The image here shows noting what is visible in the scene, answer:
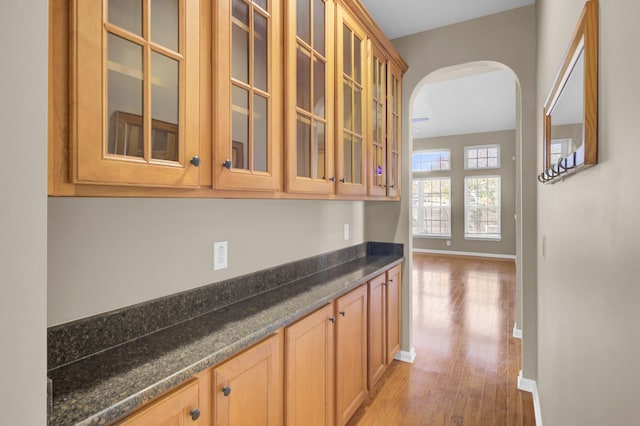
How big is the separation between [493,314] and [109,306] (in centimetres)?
435

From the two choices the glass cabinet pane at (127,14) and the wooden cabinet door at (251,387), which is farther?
the wooden cabinet door at (251,387)

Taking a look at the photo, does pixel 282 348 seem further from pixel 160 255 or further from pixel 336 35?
pixel 336 35

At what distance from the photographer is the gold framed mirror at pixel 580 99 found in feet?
2.93

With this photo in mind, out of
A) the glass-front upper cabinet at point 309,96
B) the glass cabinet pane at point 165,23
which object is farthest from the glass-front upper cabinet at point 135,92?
the glass-front upper cabinet at point 309,96

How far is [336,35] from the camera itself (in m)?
1.96

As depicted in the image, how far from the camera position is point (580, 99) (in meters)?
1.02

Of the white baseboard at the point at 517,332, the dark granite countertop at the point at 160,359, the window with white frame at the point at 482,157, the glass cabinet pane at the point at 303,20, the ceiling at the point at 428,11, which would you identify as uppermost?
the ceiling at the point at 428,11

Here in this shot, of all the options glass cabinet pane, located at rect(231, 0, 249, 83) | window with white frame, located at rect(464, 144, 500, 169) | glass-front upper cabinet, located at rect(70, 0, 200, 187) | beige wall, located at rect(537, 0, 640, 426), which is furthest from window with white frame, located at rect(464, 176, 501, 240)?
glass-front upper cabinet, located at rect(70, 0, 200, 187)

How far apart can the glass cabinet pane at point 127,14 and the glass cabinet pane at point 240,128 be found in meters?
0.37

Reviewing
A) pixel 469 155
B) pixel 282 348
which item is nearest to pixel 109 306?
pixel 282 348

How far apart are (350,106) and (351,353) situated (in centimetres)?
149

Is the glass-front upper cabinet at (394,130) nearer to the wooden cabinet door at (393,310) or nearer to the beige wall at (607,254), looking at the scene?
the wooden cabinet door at (393,310)

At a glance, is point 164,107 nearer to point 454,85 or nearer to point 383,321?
point 383,321

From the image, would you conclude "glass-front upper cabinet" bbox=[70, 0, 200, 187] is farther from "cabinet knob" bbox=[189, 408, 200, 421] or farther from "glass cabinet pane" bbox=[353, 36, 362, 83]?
"glass cabinet pane" bbox=[353, 36, 362, 83]
